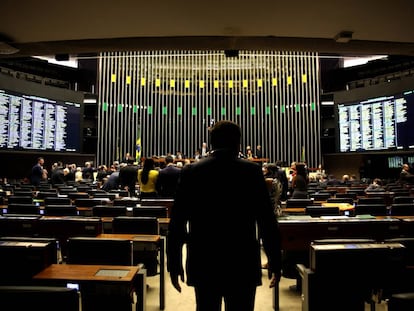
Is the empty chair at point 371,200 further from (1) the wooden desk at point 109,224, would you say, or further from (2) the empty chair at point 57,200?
(2) the empty chair at point 57,200

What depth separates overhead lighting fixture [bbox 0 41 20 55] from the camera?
546 centimetres

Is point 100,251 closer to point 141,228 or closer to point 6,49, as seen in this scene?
point 141,228

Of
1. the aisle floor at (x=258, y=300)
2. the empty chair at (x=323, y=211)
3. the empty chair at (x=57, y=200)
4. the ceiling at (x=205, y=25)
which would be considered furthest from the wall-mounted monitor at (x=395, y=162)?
the empty chair at (x=57, y=200)

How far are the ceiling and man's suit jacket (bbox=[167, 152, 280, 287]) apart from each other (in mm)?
3082

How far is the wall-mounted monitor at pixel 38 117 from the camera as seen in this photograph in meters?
11.8

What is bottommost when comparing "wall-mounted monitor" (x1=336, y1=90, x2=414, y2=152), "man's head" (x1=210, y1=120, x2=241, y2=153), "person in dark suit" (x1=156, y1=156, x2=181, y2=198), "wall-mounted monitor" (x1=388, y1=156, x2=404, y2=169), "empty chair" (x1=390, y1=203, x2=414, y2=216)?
"empty chair" (x1=390, y1=203, x2=414, y2=216)

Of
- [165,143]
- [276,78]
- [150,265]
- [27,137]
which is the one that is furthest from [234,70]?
[150,265]

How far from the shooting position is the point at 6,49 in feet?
18.5

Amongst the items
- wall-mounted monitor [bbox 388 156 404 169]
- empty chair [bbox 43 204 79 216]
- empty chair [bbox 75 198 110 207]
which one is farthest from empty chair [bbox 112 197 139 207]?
wall-mounted monitor [bbox 388 156 404 169]

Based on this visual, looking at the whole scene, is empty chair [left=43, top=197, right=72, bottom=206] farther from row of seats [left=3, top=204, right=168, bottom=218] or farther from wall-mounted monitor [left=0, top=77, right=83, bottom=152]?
wall-mounted monitor [left=0, top=77, right=83, bottom=152]

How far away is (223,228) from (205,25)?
393 cm

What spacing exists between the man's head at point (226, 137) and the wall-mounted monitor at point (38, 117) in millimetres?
12074

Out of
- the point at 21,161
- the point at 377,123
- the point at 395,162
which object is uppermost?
the point at 377,123

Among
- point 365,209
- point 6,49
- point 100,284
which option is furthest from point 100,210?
point 365,209
